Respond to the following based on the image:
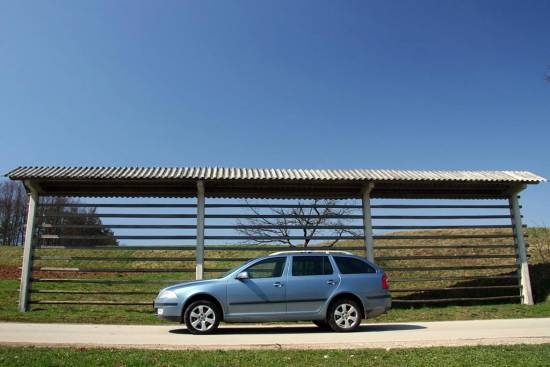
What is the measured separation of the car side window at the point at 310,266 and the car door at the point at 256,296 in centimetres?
32

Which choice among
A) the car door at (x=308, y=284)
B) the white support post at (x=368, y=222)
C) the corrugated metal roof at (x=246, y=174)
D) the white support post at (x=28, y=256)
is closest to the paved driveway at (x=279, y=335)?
the car door at (x=308, y=284)

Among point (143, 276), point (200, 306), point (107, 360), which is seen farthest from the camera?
point (143, 276)

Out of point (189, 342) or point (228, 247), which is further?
point (228, 247)

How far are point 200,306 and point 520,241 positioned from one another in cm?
1080

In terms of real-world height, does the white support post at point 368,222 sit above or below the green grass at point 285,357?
above

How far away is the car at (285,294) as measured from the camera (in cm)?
921

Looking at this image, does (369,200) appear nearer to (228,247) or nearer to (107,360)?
(228,247)

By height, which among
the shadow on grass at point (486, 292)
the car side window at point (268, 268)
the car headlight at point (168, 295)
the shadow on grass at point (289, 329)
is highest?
the car side window at point (268, 268)

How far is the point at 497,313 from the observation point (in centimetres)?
1295

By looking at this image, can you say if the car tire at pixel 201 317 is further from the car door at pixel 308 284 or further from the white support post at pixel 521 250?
the white support post at pixel 521 250

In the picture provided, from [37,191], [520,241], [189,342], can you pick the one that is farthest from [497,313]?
[37,191]

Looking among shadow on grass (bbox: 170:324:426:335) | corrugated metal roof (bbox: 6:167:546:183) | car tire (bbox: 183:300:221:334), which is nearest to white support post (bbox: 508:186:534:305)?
corrugated metal roof (bbox: 6:167:546:183)

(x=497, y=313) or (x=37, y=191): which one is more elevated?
(x=37, y=191)

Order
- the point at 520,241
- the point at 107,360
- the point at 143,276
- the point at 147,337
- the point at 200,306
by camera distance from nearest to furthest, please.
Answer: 1. the point at 107,360
2. the point at 147,337
3. the point at 200,306
4. the point at 520,241
5. the point at 143,276
